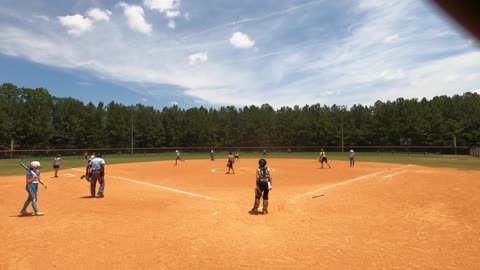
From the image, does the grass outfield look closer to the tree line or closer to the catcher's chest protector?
the tree line

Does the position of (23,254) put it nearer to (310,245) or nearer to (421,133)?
(310,245)

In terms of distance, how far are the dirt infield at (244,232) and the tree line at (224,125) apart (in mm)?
69847

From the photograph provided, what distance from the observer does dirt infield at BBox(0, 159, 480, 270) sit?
7.50 m

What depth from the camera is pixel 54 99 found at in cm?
10331

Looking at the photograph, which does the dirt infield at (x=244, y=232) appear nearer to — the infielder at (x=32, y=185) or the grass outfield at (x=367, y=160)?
the infielder at (x=32, y=185)

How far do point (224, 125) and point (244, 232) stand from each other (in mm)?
95164

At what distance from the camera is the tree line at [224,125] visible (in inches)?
3103

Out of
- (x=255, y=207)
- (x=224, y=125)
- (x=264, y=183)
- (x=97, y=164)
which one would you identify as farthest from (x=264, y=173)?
(x=224, y=125)

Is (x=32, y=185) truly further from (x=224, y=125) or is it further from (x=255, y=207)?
(x=224, y=125)

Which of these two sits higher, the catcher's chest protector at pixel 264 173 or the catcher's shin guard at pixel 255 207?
the catcher's chest protector at pixel 264 173

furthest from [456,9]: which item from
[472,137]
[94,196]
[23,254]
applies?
[472,137]

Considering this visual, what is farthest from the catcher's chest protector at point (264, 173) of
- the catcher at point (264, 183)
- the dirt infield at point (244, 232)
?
the dirt infield at point (244, 232)

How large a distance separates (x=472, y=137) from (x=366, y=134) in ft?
76.3

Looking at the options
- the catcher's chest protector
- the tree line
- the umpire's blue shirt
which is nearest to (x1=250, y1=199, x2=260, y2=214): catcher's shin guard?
the catcher's chest protector
